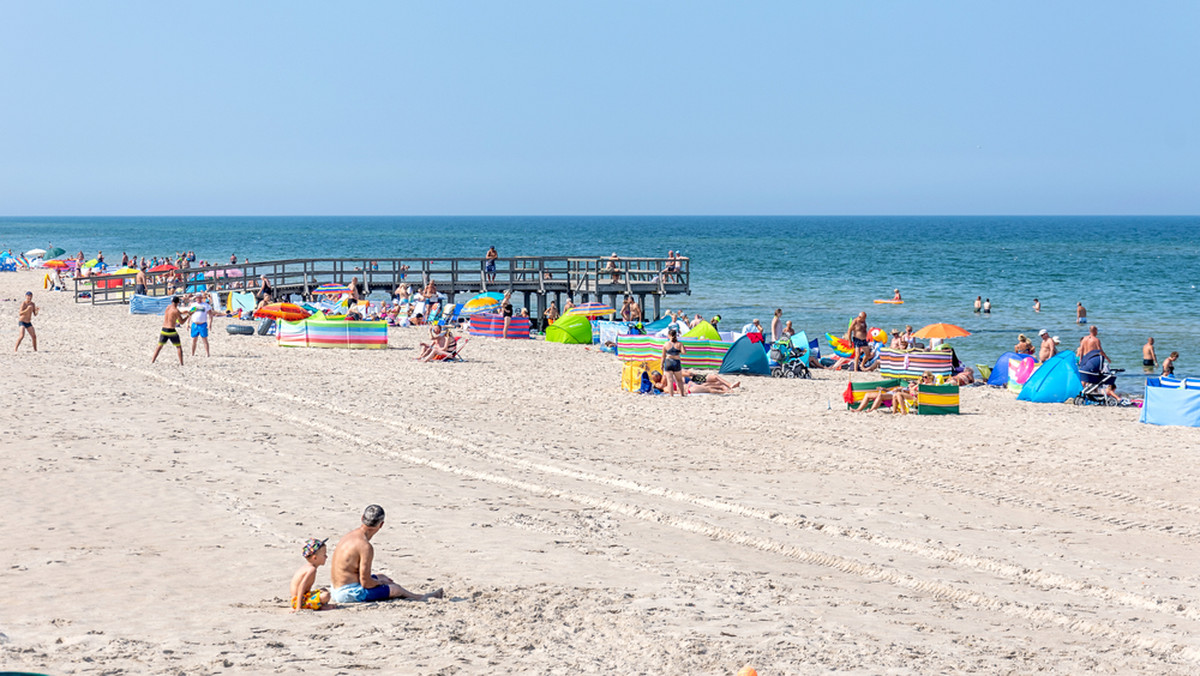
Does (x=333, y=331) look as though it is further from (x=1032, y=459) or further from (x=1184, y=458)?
(x=1184, y=458)

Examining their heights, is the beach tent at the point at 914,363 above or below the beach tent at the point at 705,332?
below

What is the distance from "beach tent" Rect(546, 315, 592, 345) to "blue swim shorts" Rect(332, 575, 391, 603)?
58.5 ft

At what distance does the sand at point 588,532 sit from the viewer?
231 inches

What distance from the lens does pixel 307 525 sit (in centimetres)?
820

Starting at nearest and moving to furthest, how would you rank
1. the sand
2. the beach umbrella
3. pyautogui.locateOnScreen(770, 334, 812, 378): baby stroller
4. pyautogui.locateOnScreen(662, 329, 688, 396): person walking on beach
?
1. the sand
2. pyautogui.locateOnScreen(662, 329, 688, 396): person walking on beach
3. pyautogui.locateOnScreen(770, 334, 812, 378): baby stroller
4. the beach umbrella

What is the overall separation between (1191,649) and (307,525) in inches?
240

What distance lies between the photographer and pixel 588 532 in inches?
330

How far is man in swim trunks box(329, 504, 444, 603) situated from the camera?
644cm

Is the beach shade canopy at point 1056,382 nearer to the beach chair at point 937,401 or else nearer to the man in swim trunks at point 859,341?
the beach chair at point 937,401

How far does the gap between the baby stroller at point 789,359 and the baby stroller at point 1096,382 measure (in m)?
4.89

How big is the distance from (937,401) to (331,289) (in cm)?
1983

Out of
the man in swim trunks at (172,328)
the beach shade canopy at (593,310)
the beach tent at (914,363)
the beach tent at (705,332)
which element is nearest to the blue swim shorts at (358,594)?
the man in swim trunks at (172,328)

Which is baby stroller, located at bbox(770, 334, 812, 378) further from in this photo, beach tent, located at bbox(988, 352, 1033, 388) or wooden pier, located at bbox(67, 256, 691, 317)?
wooden pier, located at bbox(67, 256, 691, 317)

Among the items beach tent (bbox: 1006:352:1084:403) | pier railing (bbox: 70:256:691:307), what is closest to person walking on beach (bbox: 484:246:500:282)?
pier railing (bbox: 70:256:691:307)
